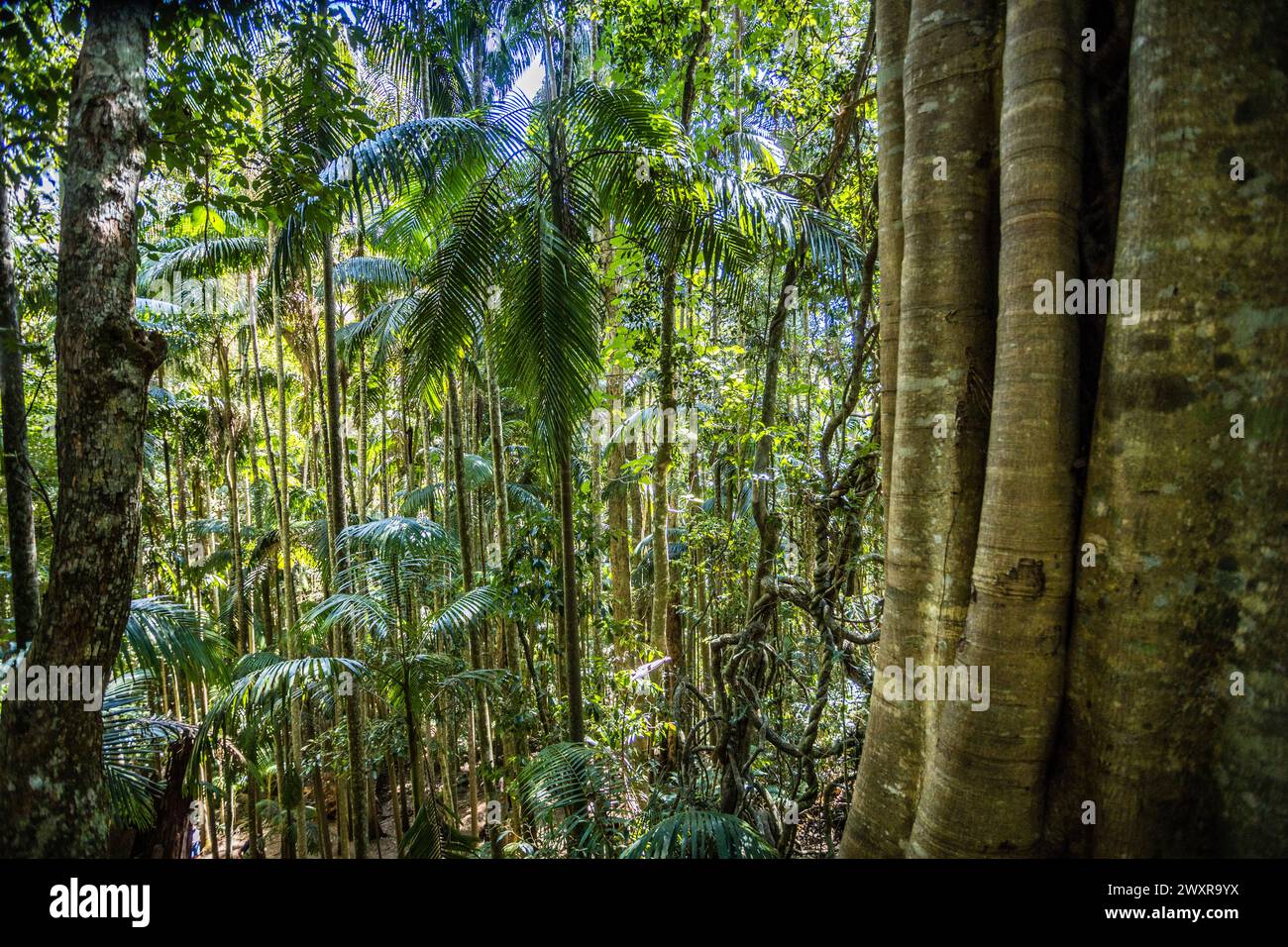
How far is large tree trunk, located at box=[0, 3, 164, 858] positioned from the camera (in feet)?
6.64

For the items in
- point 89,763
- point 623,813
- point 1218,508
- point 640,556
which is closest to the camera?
point 1218,508

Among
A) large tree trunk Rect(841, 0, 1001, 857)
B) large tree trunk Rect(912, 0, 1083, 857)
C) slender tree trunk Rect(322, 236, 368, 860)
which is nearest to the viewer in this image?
large tree trunk Rect(912, 0, 1083, 857)

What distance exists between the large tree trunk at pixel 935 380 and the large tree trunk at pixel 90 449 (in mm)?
2517

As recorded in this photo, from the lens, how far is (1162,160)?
1.69m

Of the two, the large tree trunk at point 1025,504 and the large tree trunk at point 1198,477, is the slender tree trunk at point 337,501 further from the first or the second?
the large tree trunk at point 1198,477

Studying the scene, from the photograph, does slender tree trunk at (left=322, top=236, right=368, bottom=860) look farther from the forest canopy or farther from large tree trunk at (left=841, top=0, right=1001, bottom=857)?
large tree trunk at (left=841, top=0, right=1001, bottom=857)

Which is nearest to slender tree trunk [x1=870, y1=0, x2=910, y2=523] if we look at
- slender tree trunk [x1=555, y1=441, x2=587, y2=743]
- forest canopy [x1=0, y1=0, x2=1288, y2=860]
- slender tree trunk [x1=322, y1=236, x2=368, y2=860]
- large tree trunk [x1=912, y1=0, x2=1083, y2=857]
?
forest canopy [x1=0, y1=0, x2=1288, y2=860]

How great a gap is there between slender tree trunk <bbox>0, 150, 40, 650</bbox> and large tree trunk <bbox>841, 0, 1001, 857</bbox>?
3.27 m

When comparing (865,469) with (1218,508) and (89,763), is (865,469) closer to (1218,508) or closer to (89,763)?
(1218,508)

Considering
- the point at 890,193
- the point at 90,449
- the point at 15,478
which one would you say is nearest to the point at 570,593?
the point at 90,449

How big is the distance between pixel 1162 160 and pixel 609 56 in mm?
4110

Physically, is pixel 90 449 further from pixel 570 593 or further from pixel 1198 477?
pixel 1198 477

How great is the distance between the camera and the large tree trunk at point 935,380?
199 centimetres
